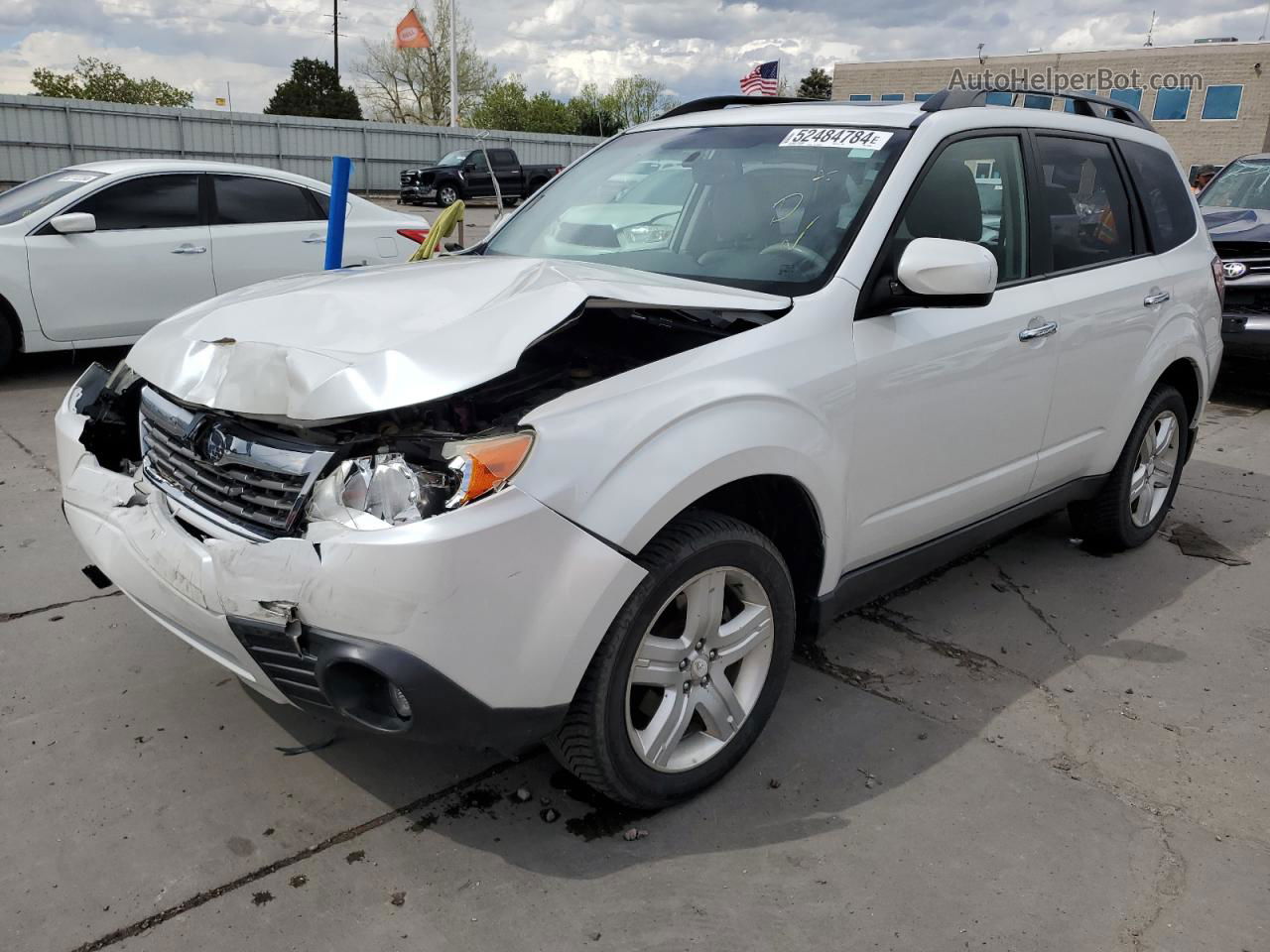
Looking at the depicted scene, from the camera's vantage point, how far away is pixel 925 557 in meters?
3.40

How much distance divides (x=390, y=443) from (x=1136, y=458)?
3.50 metres

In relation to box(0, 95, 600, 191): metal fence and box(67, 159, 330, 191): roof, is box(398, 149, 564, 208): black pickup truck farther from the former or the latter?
box(67, 159, 330, 191): roof

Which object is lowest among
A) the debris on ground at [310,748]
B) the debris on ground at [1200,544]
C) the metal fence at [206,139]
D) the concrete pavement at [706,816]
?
the debris on ground at [1200,544]

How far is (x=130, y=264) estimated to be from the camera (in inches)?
284

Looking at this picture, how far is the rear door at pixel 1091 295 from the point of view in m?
3.75

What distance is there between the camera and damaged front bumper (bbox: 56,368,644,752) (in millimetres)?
2086

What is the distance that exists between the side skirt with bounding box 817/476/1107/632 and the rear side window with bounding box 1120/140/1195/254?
1118 mm

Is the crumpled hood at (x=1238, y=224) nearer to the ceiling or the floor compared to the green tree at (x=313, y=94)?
nearer to the floor

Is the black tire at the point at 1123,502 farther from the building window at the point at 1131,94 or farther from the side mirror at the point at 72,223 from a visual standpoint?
the building window at the point at 1131,94

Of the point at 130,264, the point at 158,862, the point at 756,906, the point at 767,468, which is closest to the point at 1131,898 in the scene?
the point at 756,906

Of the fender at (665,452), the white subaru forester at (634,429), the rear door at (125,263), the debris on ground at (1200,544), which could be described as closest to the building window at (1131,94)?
the debris on ground at (1200,544)

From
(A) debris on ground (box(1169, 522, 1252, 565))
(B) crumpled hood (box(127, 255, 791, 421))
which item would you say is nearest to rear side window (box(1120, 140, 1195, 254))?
(A) debris on ground (box(1169, 522, 1252, 565))

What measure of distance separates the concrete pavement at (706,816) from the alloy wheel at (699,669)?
0.67 feet

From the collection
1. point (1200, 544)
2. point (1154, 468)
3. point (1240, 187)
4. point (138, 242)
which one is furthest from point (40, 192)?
point (1240, 187)
